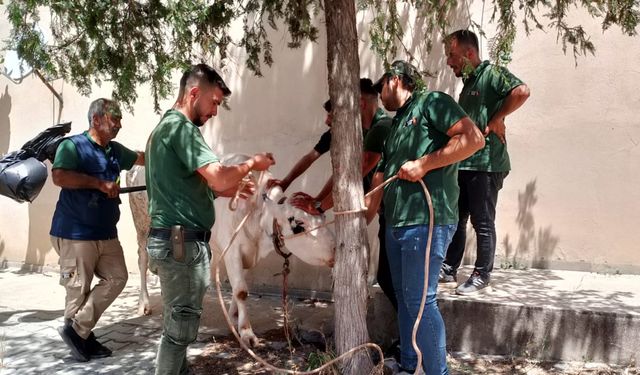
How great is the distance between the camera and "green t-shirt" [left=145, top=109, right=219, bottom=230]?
3.11m

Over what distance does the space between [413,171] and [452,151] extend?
230 mm

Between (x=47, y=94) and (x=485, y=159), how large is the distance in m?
6.06

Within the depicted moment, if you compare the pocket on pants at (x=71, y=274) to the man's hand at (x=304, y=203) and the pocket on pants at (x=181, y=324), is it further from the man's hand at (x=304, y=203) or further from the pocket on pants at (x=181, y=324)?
the man's hand at (x=304, y=203)

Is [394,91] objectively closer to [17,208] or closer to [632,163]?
[632,163]

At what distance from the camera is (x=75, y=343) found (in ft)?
14.0

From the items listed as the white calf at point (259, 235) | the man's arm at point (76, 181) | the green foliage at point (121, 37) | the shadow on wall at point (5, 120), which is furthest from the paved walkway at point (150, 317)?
the shadow on wall at point (5, 120)

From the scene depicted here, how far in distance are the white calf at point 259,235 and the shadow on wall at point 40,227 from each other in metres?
3.68

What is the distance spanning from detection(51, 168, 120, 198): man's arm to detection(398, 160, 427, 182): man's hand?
91.5 inches

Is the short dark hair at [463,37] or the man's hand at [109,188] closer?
the short dark hair at [463,37]

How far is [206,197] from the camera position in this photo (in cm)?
332

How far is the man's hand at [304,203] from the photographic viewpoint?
13.4 feet

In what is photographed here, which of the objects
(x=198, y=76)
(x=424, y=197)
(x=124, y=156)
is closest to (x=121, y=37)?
(x=198, y=76)

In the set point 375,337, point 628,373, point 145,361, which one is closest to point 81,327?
point 145,361

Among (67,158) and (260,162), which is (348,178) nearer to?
(260,162)
